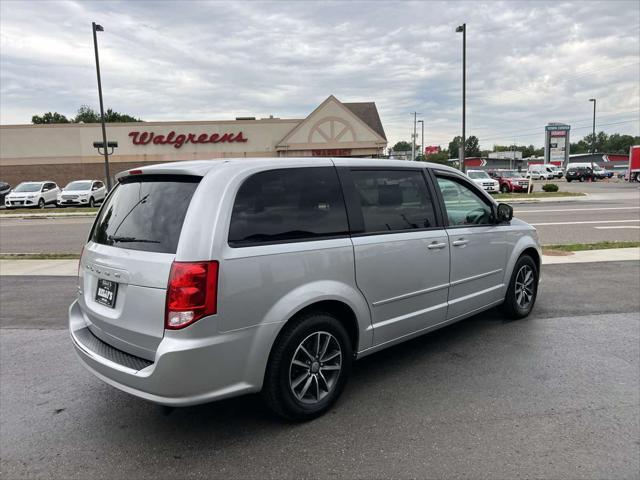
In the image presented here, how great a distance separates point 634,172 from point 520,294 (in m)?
51.1

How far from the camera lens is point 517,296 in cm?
548

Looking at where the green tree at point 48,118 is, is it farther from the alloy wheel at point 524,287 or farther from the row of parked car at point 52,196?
the alloy wheel at point 524,287

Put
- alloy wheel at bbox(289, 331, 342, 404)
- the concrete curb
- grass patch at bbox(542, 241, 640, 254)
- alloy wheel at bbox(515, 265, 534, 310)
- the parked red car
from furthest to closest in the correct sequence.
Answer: the parked red car
the concrete curb
grass patch at bbox(542, 241, 640, 254)
alloy wheel at bbox(515, 265, 534, 310)
alloy wheel at bbox(289, 331, 342, 404)

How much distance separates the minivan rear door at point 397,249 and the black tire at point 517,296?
1.36 metres

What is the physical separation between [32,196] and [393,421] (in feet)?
92.5

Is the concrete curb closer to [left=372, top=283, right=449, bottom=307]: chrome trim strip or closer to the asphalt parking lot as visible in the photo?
the asphalt parking lot

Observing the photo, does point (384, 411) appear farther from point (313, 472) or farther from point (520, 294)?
point (520, 294)

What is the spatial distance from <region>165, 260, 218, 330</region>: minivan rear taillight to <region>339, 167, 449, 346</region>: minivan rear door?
3.92 ft

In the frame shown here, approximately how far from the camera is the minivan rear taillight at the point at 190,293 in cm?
281

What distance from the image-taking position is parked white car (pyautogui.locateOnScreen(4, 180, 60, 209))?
26047mm

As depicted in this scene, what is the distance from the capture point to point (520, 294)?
5.53 m

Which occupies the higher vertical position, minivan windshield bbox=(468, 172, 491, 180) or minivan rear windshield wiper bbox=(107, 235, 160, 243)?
minivan windshield bbox=(468, 172, 491, 180)

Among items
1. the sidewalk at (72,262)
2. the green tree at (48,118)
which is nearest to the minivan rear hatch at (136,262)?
the sidewalk at (72,262)

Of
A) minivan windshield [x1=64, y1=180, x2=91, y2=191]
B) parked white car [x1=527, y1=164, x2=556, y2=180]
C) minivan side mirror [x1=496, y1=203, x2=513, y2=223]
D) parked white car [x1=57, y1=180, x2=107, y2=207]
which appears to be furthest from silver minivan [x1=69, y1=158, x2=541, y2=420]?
parked white car [x1=527, y1=164, x2=556, y2=180]
